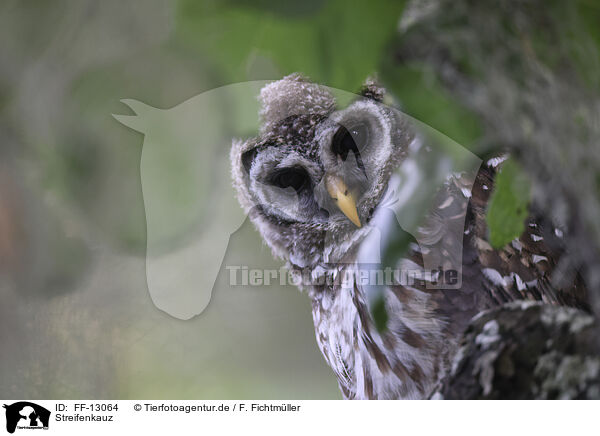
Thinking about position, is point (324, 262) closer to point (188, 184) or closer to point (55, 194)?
point (188, 184)

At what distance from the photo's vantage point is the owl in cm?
99

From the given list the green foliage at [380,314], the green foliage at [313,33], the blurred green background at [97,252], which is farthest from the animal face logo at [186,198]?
the green foliage at [313,33]

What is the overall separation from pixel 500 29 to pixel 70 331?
109cm

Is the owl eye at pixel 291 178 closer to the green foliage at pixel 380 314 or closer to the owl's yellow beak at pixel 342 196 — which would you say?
the owl's yellow beak at pixel 342 196

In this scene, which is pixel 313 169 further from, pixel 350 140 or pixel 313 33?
pixel 313 33

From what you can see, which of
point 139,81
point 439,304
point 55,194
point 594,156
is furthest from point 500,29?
point 55,194

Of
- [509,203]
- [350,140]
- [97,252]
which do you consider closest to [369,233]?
[350,140]

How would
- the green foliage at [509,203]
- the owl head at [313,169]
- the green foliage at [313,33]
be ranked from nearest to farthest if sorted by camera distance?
the green foliage at [313,33], the green foliage at [509,203], the owl head at [313,169]

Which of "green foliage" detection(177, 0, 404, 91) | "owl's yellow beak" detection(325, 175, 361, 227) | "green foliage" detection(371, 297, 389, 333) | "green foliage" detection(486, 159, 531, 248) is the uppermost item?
"green foliage" detection(177, 0, 404, 91)

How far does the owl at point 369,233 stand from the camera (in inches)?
38.9
